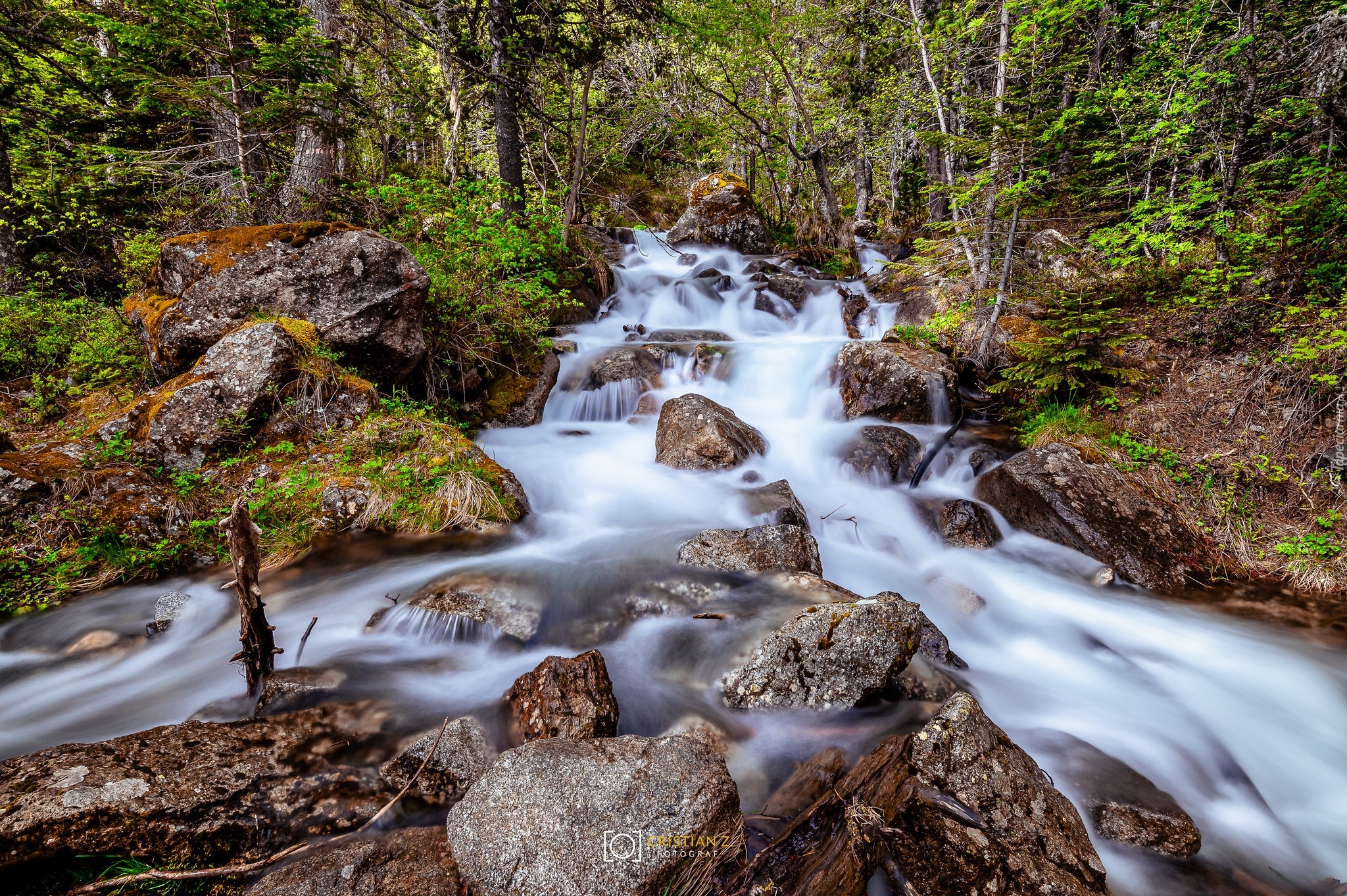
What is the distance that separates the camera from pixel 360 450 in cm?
532

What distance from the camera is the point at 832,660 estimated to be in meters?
3.23

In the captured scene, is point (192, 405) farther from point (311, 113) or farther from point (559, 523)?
point (311, 113)

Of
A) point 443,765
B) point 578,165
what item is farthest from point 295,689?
point 578,165

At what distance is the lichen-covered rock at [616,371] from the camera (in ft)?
28.8

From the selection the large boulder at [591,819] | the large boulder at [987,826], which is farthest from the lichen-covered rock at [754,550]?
the large boulder at [591,819]

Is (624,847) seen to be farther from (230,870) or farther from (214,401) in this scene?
(214,401)

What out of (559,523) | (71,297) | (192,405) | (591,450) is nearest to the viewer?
(192,405)

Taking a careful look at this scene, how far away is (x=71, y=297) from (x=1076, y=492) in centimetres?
1585

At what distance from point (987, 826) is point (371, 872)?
255 cm

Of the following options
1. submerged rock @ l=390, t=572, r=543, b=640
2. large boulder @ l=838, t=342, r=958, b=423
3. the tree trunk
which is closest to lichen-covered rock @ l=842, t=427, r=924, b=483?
large boulder @ l=838, t=342, r=958, b=423

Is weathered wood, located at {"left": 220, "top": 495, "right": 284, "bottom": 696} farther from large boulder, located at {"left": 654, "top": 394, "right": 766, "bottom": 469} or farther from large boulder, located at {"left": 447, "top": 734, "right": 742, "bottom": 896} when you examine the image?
large boulder, located at {"left": 654, "top": 394, "right": 766, "bottom": 469}

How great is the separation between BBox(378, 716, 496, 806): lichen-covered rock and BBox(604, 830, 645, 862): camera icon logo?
97 centimetres

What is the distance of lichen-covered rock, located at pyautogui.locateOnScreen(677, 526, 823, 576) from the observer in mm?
4551

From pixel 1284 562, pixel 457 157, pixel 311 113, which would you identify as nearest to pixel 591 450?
pixel 311 113
